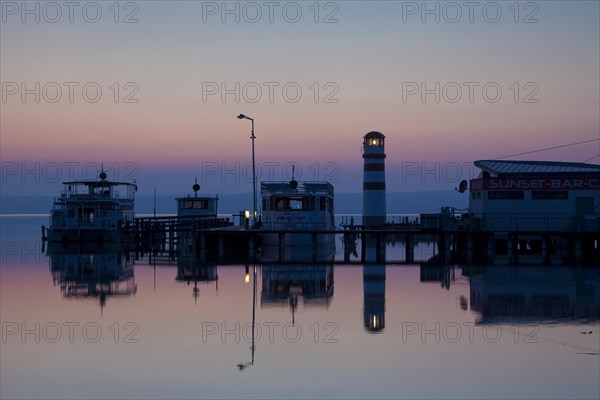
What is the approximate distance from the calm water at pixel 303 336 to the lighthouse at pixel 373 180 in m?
24.2

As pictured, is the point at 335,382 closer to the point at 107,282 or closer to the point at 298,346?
the point at 298,346

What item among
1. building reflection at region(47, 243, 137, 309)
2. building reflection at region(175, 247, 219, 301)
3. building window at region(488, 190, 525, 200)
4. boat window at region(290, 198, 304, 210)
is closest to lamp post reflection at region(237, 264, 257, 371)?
building reflection at region(175, 247, 219, 301)

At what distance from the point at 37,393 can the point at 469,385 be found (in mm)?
7659

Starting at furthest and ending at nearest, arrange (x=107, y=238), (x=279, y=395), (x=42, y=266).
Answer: (x=107, y=238)
(x=42, y=266)
(x=279, y=395)

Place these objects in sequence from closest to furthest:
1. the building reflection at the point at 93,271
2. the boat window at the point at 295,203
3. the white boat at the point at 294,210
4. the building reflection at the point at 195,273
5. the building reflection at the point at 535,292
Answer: the building reflection at the point at 535,292, the building reflection at the point at 93,271, the building reflection at the point at 195,273, the white boat at the point at 294,210, the boat window at the point at 295,203

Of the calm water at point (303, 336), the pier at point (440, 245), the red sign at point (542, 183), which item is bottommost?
the calm water at point (303, 336)

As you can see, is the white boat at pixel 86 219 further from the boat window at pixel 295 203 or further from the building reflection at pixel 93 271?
the boat window at pixel 295 203

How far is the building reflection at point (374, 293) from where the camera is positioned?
71.9ft

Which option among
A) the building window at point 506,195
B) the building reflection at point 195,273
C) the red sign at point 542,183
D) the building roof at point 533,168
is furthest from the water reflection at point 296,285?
the building roof at point 533,168

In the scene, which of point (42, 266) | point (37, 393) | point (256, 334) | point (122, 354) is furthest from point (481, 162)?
point (37, 393)

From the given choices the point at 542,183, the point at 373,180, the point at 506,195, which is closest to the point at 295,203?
the point at 373,180

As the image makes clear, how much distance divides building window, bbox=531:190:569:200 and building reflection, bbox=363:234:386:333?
9.11 meters

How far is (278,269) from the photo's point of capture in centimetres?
3741

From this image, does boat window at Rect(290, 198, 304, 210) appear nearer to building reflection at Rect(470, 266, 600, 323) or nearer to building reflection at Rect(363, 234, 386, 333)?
building reflection at Rect(363, 234, 386, 333)
